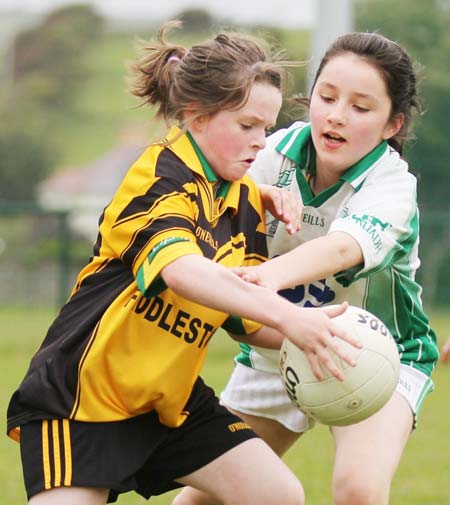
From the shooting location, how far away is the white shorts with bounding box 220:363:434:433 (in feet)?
15.0

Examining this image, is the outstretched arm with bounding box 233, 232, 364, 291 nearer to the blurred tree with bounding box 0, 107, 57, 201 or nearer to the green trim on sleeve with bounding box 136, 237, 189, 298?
the green trim on sleeve with bounding box 136, 237, 189, 298

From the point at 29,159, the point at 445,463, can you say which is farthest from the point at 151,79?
the point at 29,159

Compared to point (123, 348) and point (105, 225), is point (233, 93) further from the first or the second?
point (123, 348)

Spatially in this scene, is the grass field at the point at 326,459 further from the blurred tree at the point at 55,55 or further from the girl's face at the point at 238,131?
the blurred tree at the point at 55,55

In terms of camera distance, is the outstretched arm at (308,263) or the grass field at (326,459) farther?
the grass field at (326,459)

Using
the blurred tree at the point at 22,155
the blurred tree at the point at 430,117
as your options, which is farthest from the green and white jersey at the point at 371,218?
the blurred tree at the point at 22,155

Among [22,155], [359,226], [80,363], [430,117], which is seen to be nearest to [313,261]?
[359,226]

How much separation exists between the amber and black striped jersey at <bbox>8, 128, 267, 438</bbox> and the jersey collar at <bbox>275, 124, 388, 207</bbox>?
57 centimetres

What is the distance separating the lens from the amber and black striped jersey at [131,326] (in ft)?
12.7

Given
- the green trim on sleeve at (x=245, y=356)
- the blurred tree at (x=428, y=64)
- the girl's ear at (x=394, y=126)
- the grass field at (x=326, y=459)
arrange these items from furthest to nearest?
the blurred tree at (x=428, y=64), the grass field at (x=326, y=459), the green trim on sleeve at (x=245, y=356), the girl's ear at (x=394, y=126)

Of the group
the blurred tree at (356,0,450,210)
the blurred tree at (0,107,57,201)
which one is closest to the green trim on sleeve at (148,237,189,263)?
the blurred tree at (356,0,450,210)

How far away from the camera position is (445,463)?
23.9ft

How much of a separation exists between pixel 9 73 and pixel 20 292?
2446cm

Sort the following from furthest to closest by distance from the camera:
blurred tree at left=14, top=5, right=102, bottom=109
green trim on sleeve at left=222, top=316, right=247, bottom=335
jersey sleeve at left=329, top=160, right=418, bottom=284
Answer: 1. blurred tree at left=14, top=5, right=102, bottom=109
2. green trim on sleeve at left=222, top=316, right=247, bottom=335
3. jersey sleeve at left=329, top=160, right=418, bottom=284
